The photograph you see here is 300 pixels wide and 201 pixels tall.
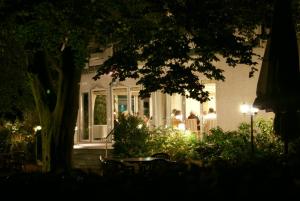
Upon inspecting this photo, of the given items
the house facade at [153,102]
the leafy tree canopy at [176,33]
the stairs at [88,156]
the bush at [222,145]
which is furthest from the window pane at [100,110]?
the leafy tree canopy at [176,33]

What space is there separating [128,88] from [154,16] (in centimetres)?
1140

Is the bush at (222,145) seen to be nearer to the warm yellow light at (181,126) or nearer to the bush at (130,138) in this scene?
the bush at (130,138)

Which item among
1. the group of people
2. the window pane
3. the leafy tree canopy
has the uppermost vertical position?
the leafy tree canopy

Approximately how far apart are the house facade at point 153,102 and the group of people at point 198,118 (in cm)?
16

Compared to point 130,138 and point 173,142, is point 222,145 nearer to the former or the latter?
point 173,142

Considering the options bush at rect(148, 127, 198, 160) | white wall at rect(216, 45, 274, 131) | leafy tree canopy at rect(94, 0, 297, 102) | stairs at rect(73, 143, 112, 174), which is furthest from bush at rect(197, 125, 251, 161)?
stairs at rect(73, 143, 112, 174)

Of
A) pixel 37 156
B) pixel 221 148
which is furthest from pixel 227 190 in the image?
pixel 37 156

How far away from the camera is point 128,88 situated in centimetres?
2256

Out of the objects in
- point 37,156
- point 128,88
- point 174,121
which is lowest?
point 37,156

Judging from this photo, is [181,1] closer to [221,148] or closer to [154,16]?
[154,16]

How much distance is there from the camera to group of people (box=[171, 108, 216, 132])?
18.9 metres

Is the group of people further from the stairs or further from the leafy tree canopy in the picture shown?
the leafy tree canopy

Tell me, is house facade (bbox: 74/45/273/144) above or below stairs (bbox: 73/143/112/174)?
above

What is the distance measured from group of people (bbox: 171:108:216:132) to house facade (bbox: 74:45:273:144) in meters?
0.16
